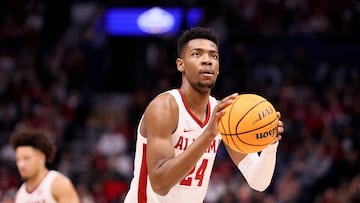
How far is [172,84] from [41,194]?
953 cm

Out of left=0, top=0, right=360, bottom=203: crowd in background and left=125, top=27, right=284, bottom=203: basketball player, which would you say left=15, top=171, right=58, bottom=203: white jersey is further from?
left=0, top=0, right=360, bottom=203: crowd in background

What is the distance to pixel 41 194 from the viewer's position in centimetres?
713

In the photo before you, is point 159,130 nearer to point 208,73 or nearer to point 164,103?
point 164,103

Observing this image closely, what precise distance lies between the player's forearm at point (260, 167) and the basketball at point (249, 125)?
1.28 feet

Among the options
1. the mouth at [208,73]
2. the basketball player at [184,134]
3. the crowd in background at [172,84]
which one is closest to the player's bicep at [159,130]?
the basketball player at [184,134]

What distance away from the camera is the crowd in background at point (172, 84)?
42.1 ft

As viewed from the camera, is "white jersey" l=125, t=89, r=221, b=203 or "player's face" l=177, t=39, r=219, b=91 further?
"white jersey" l=125, t=89, r=221, b=203

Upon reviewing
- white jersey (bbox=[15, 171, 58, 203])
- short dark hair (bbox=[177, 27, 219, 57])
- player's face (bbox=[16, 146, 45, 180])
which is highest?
short dark hair (bbox=[177, 27, 219, 57])

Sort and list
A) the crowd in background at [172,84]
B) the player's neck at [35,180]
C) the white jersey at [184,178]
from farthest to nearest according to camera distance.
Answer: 1. the crowd in background at [172,84]
2. the player's neck at [35,180]
3. the white jersey at [184,178]

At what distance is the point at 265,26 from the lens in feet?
56.9

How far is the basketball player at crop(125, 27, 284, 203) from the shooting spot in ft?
16.5

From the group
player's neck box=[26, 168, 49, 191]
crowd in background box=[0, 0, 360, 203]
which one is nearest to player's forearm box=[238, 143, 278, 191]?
player's neck box=[26, 168, 49, 191]

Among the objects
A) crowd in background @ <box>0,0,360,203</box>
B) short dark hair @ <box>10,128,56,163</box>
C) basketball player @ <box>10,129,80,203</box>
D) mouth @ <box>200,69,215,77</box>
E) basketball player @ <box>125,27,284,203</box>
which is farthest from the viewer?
crowd in background @ <box>0,0,360,203</box>

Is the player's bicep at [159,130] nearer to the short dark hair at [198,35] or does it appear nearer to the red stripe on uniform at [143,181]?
the red stripe on uniform at [143,181]
